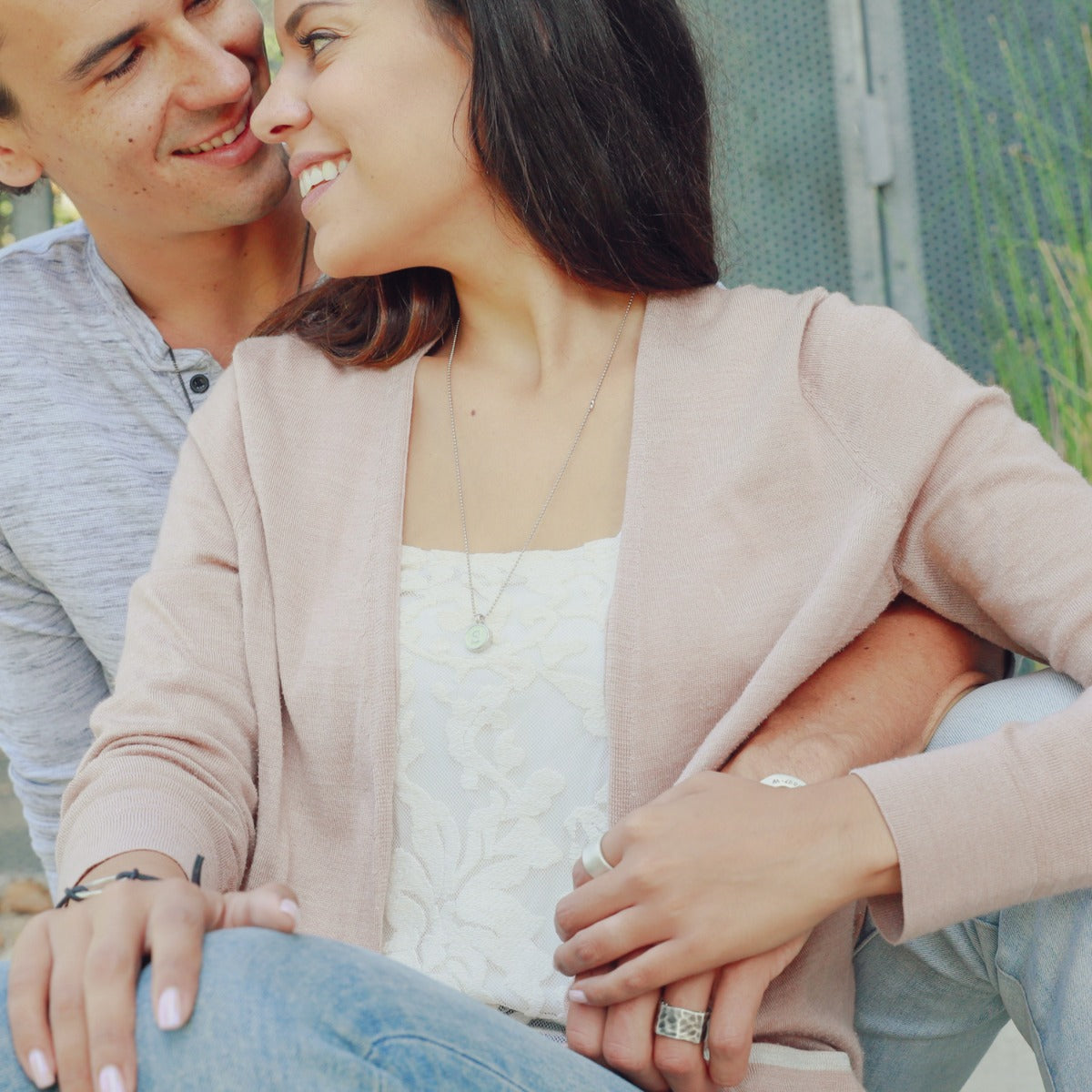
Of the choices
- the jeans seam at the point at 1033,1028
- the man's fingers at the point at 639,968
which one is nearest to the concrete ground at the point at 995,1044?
the jeans seam at the point at 1033,1028

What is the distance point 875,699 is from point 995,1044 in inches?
43.1

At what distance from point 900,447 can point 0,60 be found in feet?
Result: 4.62

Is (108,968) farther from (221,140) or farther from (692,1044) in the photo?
(221,140)

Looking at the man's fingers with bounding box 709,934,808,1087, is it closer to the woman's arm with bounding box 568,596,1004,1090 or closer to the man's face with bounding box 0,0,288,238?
the woman's arm with bounding box 568,596,1004,1090

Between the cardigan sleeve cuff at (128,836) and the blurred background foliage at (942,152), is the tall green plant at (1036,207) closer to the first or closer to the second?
the blurred background foliage at (942,152)

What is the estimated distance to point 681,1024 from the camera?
120cm

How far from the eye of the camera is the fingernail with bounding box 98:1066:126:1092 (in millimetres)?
996

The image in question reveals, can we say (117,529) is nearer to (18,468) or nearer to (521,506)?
(18,468)

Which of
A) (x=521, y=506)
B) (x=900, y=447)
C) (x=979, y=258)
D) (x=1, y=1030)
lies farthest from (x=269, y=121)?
(x=979, y=258)

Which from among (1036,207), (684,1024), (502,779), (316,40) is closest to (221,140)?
(316,40)

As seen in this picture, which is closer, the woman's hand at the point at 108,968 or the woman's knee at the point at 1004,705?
the woman's hand at the point at 108,968

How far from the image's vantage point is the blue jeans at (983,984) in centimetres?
123

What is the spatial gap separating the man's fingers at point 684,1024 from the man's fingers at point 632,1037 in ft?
0.04

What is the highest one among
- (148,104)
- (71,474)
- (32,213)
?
(148,104)
